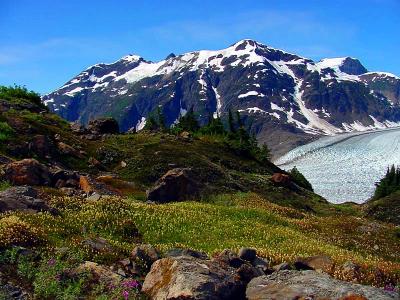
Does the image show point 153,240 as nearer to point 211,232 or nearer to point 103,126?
point 211,232

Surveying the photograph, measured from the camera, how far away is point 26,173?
30984 millimetres

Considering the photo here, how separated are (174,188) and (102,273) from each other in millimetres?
26460

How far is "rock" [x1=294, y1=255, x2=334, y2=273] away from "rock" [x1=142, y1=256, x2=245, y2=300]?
15.2ft

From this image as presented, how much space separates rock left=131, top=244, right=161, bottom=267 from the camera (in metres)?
15.5

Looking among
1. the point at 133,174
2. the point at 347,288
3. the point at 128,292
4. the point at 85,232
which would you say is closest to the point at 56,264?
the point at 128,292

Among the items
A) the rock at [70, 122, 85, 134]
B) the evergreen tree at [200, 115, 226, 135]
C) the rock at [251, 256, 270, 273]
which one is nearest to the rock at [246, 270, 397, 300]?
the rock at [251, 256, 270, 273]

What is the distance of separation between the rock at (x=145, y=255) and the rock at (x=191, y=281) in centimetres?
163

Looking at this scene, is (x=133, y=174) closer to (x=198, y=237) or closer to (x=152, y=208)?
(x=152, y=208)

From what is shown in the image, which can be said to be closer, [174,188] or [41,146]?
[174,188]

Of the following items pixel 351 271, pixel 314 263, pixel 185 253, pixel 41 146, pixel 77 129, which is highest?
pixel 77 129

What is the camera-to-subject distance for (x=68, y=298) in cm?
1134

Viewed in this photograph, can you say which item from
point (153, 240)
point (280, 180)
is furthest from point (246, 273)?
point (280, 180)

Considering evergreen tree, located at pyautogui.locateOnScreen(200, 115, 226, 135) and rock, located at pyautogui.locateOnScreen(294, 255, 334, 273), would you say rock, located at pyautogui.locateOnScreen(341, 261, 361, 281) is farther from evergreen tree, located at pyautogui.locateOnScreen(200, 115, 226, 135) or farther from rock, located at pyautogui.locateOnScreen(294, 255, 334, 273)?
evergreen tree, located at pyautogui.locateOnScreen(200, 115, 226, 135)

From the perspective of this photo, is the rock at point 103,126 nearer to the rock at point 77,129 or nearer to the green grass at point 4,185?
the rock at point 77,129
